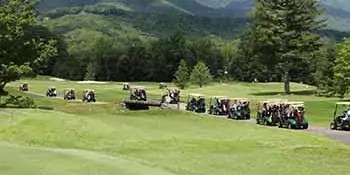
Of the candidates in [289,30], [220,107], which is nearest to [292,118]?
[220,107]

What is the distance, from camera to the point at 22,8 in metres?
67.6

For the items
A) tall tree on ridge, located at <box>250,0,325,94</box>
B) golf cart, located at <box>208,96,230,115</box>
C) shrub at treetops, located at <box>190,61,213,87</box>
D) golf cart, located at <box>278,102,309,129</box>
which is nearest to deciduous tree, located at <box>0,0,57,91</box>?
golf cart, located at <box>208,96,230,115</box>

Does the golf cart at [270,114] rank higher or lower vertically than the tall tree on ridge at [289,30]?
lower

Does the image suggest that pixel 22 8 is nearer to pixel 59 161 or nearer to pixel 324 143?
pixel 324 143

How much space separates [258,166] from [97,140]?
458 inches

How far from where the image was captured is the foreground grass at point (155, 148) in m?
23.9

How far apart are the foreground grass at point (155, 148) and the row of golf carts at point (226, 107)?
43.7 ft

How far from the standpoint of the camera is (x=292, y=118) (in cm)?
5459

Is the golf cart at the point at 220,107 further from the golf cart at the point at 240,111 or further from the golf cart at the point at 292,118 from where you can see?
the golf cart at the point at 292,118

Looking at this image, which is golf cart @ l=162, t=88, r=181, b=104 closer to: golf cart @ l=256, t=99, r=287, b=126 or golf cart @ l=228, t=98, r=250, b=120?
golf cart @ l=228, t=98, r=250, b=120

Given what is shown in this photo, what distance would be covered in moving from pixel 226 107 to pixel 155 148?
126 feet

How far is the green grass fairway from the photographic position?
2386 cm

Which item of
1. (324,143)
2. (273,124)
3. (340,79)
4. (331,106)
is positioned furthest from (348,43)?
(324,143)

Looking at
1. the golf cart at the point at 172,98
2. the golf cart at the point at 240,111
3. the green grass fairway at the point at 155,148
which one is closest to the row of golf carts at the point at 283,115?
Answer: the golf cart at the point at 240,111
